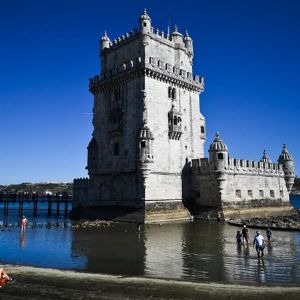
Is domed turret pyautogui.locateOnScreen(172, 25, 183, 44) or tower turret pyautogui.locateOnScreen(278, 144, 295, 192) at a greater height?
domed turret pyautogui.locateOnScreen(172, 25, 183, 44)

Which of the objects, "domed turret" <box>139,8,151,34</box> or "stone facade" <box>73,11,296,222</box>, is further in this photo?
"domed turret" <box>139,8,151,34</box>

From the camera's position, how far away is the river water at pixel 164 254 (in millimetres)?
15171

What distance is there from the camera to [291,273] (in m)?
15.1

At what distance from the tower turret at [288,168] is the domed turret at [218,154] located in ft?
61.9

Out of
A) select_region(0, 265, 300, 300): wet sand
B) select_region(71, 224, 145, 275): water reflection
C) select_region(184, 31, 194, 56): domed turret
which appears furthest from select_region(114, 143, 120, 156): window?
select_region(0, 265, 300, 300): wet sand

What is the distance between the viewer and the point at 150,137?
37.7m

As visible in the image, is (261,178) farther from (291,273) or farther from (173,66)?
(291,273)

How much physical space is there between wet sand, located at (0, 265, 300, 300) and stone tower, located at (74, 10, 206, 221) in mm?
22951

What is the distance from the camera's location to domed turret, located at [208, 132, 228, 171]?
40.3 meters

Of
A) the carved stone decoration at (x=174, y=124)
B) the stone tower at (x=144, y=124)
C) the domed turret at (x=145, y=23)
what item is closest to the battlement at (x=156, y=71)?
the stone tower at (x=144, y=124)

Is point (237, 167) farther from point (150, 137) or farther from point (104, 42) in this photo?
point (104, 42)

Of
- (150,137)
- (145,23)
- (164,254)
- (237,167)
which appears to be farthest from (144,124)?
(164,254)

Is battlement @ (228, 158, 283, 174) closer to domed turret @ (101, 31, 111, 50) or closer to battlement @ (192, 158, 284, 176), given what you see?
battlement @ (192, 158, 284, 176)

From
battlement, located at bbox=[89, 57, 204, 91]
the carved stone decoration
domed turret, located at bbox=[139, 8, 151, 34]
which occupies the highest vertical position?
domed turret, located at bbox=[139, 8, 151, 34]
